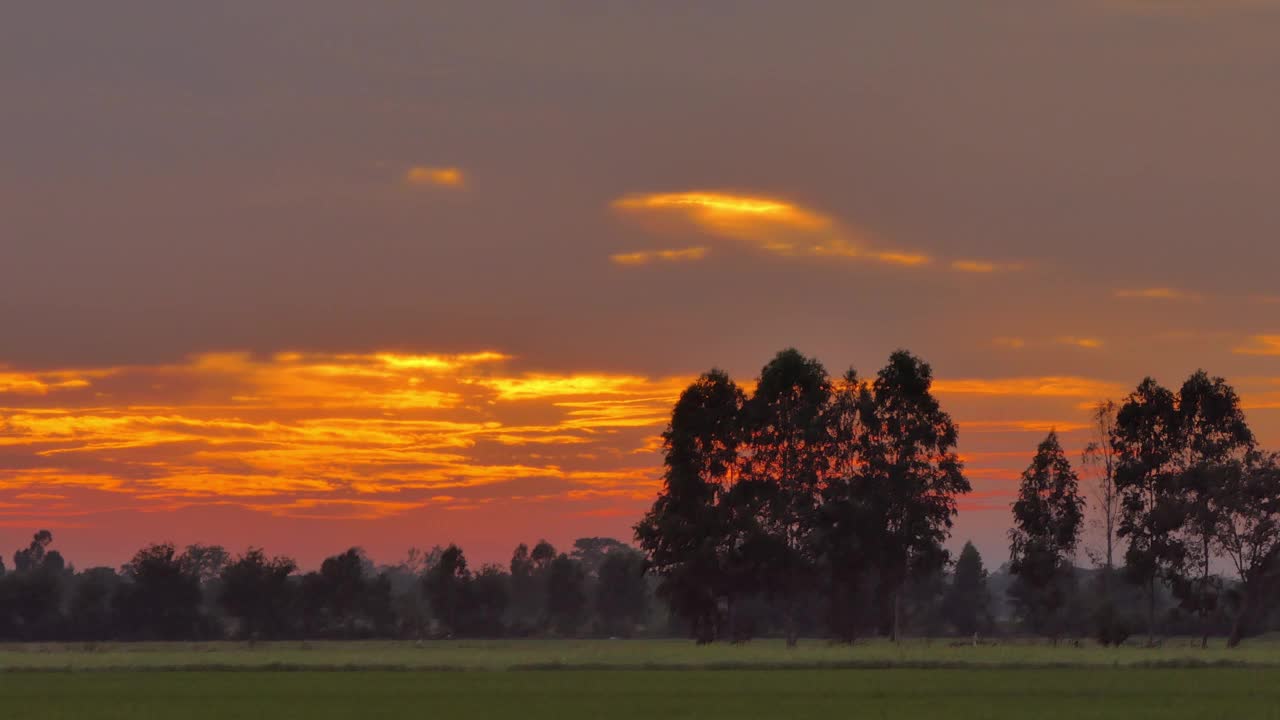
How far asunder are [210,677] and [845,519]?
207 ft

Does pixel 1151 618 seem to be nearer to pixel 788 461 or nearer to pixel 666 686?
pixel 788 461

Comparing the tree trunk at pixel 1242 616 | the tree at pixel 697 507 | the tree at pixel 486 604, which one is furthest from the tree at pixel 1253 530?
the tree at pixel 486 604

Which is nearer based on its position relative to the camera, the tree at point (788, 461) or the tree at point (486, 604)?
the tree at point (788, 461)

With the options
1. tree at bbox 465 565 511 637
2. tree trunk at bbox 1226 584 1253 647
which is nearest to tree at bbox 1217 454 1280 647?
tree trunk at bbox 1226 584 1253 647

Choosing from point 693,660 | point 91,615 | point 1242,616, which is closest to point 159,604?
point 91,615

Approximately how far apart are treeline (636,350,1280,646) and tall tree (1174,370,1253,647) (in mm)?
131

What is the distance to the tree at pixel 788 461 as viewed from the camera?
124688mm

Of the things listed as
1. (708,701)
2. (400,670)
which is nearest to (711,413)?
(400,670)

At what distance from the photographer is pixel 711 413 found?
130625mm

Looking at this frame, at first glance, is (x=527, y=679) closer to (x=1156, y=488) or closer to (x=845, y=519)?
(x=845, y=519)

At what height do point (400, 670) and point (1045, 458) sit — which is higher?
point (1045, 458)

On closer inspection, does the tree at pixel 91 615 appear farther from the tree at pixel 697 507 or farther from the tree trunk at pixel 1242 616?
the tree trunk at pixel 1242 616

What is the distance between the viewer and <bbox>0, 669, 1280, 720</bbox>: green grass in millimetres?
49906

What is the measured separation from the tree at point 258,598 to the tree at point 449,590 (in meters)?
18.8
